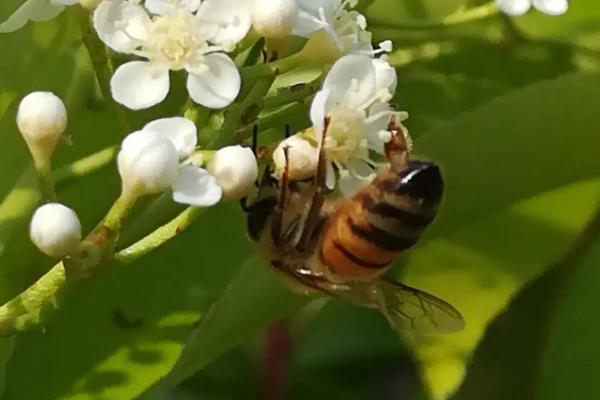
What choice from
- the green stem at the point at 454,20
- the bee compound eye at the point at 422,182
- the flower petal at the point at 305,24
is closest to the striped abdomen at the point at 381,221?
the bee compound eye at the point at 422,182

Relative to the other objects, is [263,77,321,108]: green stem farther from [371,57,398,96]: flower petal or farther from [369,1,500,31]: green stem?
[369,1,500,31]: green stem

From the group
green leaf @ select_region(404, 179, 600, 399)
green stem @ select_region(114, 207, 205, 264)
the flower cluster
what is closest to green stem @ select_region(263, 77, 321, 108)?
the flower cluster

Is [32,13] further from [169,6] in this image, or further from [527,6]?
[527,6]

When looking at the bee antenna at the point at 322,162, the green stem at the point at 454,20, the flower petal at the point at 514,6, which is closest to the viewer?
the bee antenna at the point at 322,162

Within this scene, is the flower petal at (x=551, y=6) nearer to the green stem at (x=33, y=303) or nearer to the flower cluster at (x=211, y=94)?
the flower cluster at (x=211, y=94)

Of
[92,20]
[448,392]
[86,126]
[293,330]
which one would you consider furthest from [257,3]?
[293,330]

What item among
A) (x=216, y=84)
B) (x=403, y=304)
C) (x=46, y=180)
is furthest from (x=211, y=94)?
(x=403, y=304)
